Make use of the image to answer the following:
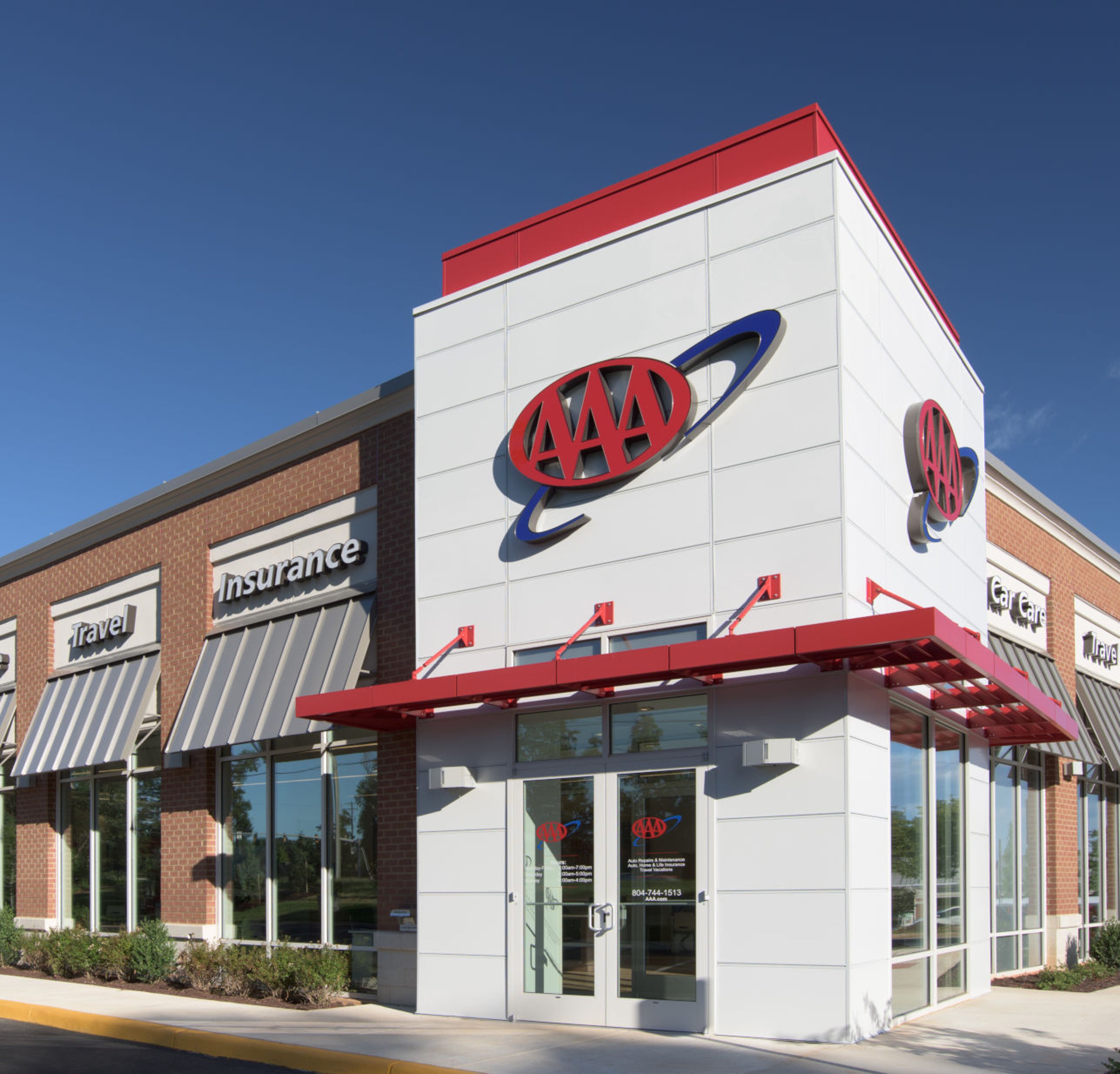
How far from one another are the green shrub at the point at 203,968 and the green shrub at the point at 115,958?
1225 millimetres

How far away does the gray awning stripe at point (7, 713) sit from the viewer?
25.1 metres

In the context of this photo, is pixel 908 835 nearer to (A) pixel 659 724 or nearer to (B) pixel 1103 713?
(A) pixel 659 724

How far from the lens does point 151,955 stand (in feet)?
58.5

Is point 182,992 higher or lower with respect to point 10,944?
higher

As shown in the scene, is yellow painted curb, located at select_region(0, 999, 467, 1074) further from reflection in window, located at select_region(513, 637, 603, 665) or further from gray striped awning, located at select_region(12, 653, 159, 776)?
gray striped awning, located at select_region(12, 653, 159, 776)

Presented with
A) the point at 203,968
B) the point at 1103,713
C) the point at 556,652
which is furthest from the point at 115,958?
the point at 1103,713

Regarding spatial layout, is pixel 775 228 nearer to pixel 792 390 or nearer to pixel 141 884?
pixel 792 390

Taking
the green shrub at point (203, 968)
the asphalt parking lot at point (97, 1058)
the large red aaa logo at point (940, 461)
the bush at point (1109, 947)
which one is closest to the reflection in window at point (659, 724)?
the large red aaa logo at point (940, 461)

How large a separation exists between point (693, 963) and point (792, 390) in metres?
5.65

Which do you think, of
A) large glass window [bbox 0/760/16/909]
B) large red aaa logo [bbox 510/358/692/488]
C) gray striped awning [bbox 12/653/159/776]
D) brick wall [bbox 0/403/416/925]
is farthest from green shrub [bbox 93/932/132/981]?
large red aaa logo [bbox 510/358/692/488]

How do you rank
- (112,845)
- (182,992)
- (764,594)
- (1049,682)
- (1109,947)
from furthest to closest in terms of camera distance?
(112,845) < (1049,682) < (1109,947) < (182,992) < (764,594)

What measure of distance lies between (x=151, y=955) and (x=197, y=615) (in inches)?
210

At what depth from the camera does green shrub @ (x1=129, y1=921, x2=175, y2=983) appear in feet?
58.4

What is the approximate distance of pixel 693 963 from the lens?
12141 millimetres
